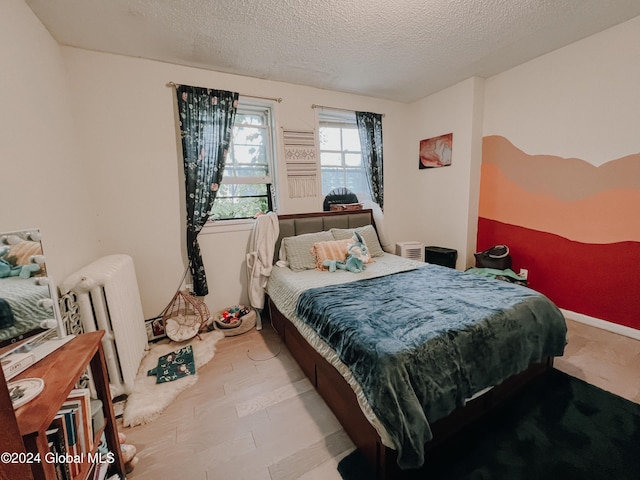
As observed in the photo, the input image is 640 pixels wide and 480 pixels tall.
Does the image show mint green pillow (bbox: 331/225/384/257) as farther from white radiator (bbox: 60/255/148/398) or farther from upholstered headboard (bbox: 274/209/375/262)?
white radiator (bbox: 60/255/148/398)

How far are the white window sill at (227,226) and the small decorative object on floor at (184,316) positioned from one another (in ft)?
2.26

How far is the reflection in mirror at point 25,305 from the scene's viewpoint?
929 mm

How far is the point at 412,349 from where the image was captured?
47.5 inches

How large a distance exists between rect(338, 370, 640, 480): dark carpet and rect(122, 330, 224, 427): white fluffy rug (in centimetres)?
126

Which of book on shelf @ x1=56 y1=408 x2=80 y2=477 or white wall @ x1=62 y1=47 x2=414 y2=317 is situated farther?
white wall @ x1=62 y1=47 x2=414 y2=317

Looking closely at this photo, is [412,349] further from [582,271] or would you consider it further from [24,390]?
[582,271]

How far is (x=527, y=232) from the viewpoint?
2.92m

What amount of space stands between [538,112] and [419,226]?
6.22 feet

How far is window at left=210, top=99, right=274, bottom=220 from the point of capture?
291cm

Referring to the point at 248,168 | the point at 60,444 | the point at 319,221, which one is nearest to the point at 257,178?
the point at 248,168

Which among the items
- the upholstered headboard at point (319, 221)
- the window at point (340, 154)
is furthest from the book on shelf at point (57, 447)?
the window at point (340, 154)

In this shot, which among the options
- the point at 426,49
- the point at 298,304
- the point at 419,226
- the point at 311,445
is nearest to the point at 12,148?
the point at 298,304

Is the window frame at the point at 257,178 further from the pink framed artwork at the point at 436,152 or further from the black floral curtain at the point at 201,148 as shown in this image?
the pink framed artwork at the point at 436,152

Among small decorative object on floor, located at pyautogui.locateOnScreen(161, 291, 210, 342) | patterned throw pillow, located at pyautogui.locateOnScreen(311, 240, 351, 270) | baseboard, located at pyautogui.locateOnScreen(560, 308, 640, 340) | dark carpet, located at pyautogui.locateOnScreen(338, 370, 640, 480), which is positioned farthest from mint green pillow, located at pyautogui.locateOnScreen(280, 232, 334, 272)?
baseboard, located at pyautogui.locateOnScreen(560, 308, 640, 340)
